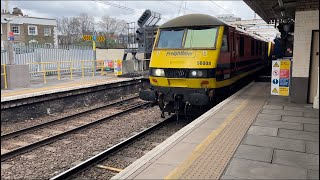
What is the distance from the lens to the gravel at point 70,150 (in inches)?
240

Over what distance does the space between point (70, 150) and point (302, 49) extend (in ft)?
22.9

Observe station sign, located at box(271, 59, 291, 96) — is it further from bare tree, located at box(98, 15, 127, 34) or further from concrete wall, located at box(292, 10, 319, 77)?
bare tree, located at box(98, 15, 127, 34)

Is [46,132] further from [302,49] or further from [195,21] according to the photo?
[302,49]

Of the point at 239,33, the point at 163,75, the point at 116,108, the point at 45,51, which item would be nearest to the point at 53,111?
the point at 116,108

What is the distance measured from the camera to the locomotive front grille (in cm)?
866

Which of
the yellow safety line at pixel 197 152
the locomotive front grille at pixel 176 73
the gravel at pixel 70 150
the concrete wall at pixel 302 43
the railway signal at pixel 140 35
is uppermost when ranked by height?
the railway signal at pixel 140 35

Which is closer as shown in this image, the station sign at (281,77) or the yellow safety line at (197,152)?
the yellow safety line at (197,152)

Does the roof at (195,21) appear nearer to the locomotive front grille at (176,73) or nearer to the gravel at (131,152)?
the locomotive front grille at (176,73)

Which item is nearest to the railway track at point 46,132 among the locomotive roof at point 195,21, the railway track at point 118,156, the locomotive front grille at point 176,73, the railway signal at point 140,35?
the railway track at point 118,156

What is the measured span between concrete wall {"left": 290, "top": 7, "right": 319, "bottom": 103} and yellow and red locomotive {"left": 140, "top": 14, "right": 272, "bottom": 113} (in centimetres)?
189

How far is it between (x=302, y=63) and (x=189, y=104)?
3513 millimetres

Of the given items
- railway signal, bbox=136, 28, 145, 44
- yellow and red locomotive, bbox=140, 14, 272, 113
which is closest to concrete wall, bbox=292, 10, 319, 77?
yellow and red locomotive, bbox=140, 14, 272, 113

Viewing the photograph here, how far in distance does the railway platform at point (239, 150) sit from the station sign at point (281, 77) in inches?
106

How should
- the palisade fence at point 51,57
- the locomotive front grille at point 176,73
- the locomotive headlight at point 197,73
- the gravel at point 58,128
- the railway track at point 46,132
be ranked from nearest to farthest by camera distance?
1. the railway track at point 46,132
2. the gravel at point 58,128
3. the locomotive headlight at point 197,73
4. the locomotive front grille at point 176,73
5. the palisade fence at point 51,57
